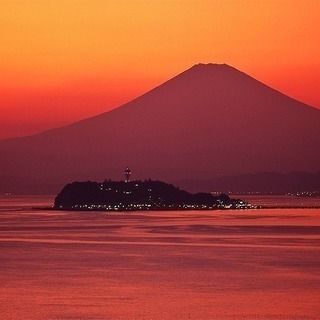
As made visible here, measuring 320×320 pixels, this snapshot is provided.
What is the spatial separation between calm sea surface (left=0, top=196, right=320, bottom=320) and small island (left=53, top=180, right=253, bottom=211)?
75.1 m

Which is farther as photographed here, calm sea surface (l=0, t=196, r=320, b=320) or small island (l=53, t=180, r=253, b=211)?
small island (l=53, t=180, r=253, b=211)

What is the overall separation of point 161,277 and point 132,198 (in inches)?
4120

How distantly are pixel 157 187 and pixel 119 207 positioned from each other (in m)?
5.91

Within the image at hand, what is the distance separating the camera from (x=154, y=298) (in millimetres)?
27484

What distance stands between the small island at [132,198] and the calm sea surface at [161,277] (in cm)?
7506

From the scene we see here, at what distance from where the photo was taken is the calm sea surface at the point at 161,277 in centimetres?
2536

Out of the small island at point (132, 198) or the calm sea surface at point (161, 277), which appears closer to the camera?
the calm sea surface at point (161, 277)

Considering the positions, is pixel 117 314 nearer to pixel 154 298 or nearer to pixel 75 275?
pixel 154 298

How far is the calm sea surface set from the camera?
25359 millimetres

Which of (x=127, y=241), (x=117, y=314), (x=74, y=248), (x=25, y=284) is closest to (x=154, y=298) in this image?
(x=117, y=314)

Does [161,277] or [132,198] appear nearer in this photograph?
[161,277]

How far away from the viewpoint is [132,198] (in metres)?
138

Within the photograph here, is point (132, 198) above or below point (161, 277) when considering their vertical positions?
above

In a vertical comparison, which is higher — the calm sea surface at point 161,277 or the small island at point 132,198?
the small island at point 132,198
